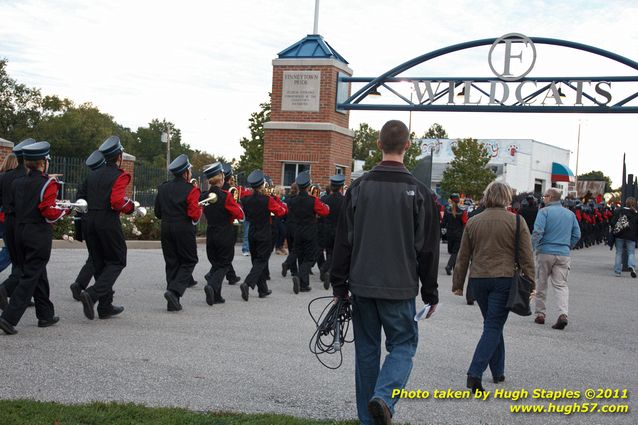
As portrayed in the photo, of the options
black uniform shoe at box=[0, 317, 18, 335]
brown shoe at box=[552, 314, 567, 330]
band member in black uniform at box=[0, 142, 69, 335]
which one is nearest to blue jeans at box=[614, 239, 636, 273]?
brown shoe at box=[552, 314, 567, 330]

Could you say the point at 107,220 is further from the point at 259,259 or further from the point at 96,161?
the point at 259,259

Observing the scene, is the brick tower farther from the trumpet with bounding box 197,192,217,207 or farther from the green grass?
the green grass

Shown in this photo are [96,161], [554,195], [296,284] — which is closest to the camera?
[96,161]

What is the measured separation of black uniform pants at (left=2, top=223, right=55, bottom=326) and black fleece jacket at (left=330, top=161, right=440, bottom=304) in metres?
4.26

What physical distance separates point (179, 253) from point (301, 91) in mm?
12396

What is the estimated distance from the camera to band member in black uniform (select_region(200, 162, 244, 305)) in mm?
10734

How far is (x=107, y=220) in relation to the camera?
9.12 meters

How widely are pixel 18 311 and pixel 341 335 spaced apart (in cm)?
417

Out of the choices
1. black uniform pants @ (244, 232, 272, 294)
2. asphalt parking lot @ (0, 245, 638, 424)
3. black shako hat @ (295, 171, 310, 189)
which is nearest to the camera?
asphalt parking lot @ (0, 245, 638, 424)

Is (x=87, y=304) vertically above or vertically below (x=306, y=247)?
below

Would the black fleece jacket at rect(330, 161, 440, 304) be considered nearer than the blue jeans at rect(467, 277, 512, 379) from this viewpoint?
Yes

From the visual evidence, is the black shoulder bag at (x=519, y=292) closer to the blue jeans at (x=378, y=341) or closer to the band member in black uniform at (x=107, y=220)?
the blue jeans at (x=378, y=341)

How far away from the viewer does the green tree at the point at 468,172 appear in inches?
2215

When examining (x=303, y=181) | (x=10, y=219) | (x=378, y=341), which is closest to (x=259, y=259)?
(x=303, y=181)
